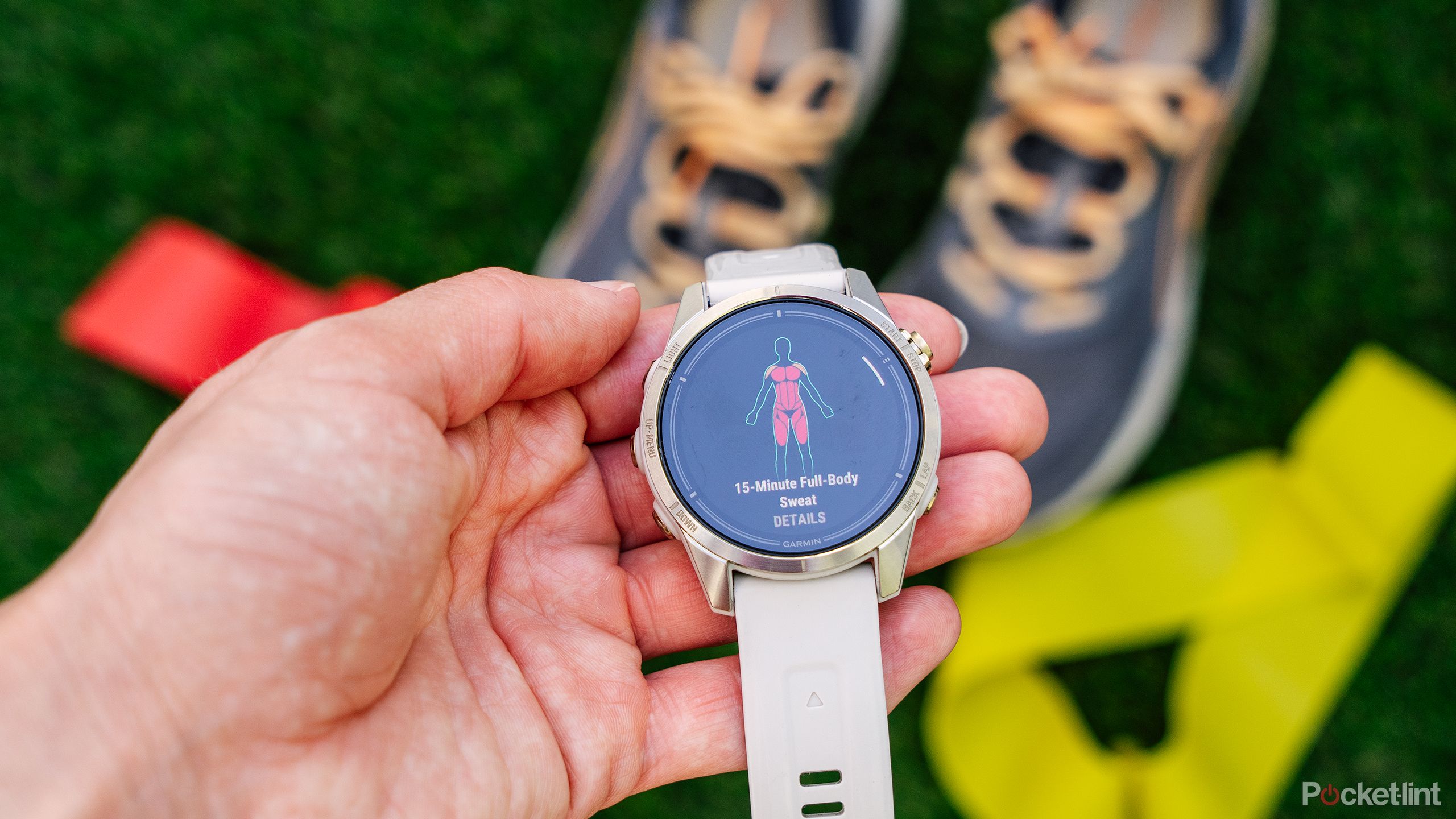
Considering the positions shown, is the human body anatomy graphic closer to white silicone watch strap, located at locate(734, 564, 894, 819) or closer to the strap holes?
white silicone watch strap, located at locate(734, 564, 894, 819)

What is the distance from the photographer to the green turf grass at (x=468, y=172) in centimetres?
222

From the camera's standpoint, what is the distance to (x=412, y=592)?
1.20m

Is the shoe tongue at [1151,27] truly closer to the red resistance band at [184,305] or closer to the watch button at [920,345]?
the watch button at [920,345]

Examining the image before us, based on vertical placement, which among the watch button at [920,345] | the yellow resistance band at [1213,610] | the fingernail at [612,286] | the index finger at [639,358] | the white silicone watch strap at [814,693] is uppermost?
the fingernail at [612,286]

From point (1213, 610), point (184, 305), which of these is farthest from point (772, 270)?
point (184, 305)

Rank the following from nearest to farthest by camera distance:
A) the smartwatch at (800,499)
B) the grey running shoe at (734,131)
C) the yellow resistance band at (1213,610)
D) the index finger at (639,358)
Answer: the smartwatch at (800,499)
the index finger at (639,358)
the yellow resistance band at (1213,610)
the grey running shoe at (734,131)

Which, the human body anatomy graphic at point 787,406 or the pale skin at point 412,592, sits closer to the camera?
the pale skin at point 412,592

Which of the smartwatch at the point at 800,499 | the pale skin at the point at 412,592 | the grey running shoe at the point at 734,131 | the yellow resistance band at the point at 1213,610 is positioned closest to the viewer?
the pale skin at the point at 412,592

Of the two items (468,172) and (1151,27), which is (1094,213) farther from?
(468,172)

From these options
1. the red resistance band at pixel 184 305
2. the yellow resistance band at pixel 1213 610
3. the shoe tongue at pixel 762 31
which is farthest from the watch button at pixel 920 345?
the red resistance band at pixel 184 305

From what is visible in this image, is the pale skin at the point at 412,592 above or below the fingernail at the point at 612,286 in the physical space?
below

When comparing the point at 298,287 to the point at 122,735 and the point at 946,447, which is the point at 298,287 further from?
the point at 946,447

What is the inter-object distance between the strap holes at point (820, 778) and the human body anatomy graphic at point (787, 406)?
438mm

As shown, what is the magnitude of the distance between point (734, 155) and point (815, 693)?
1.27m
